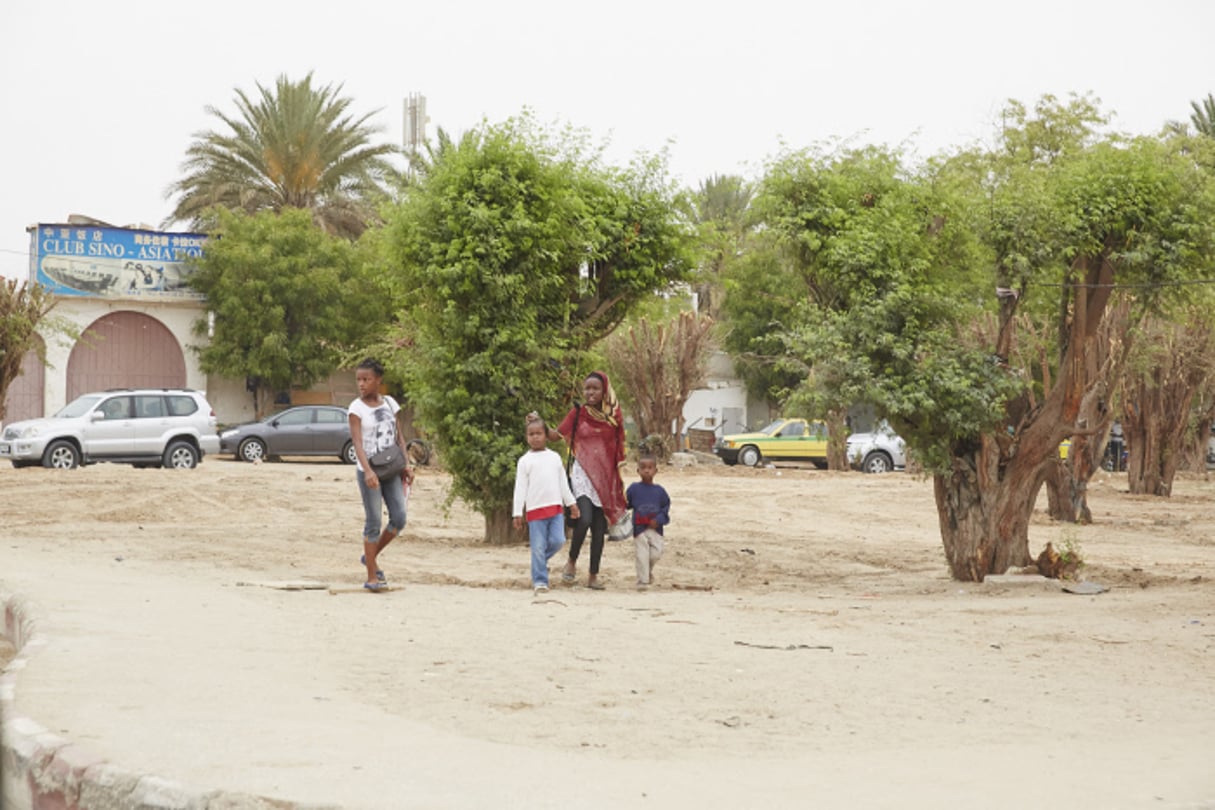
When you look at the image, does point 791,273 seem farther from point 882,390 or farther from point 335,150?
point 335,150

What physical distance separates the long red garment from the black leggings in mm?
77

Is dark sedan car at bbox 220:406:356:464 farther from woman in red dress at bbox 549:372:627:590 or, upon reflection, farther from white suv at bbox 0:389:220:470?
woman in red dress at bbox 549:372:627:590

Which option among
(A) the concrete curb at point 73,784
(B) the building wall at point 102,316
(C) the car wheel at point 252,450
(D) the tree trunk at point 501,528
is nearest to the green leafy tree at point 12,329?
(C) the car wheel at point 252,450

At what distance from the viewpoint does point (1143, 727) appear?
19.5ft

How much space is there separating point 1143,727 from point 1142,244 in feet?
23.8

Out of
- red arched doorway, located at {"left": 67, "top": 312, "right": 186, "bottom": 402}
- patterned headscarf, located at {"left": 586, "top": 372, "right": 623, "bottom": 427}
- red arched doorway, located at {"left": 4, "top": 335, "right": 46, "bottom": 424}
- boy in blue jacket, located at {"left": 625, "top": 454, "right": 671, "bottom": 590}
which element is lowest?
boy in blue jacket, located at {"left": 625, "top": 454, "right": 671, "bottom": 590}

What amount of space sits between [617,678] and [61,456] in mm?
21451

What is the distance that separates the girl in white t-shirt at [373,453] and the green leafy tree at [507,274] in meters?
4.02

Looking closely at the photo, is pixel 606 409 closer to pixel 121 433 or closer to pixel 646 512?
pixel 646 512

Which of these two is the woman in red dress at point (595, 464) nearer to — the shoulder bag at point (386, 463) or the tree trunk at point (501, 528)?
the shoulder bag at point (386, 463)

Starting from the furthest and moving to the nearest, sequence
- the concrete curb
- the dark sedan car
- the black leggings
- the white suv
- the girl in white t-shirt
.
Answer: the dark sedan car, the white suv, the black leggings, the girl in white t-shirt, the concrete curb

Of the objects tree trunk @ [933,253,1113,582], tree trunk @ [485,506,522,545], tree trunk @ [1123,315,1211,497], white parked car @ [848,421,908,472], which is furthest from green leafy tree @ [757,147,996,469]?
white parked car @ [848,421,908,472]

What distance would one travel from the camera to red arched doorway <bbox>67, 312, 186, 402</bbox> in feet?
129

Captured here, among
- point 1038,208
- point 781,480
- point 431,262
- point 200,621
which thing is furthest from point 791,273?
point 781,480
